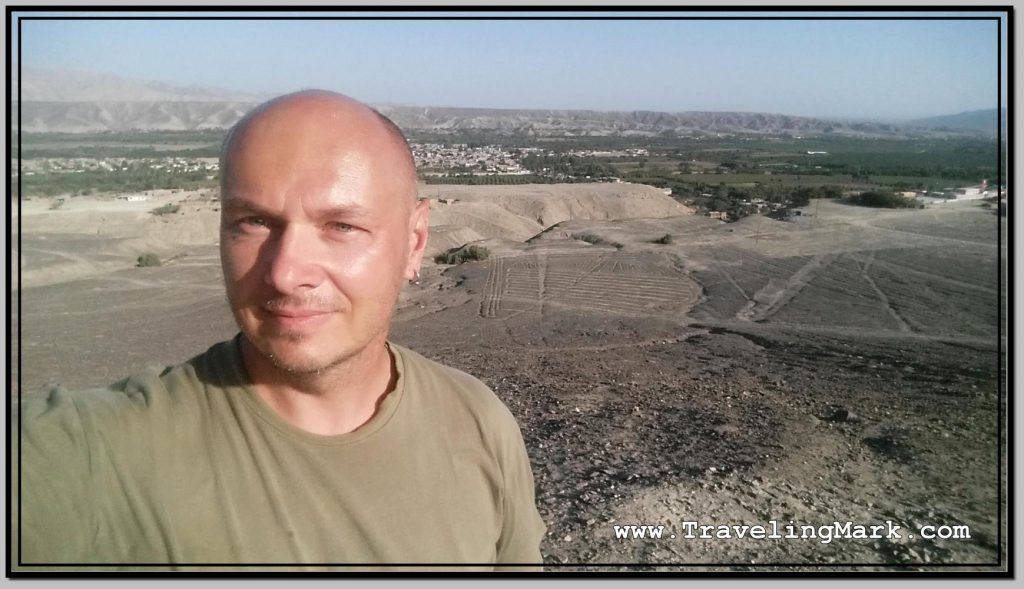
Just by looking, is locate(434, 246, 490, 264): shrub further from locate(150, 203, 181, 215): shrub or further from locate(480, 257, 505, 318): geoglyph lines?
locate(150, 203, 181, 215): shrub

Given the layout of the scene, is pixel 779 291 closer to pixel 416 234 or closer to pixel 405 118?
pixel 405 118

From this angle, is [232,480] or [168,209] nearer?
[232,480]

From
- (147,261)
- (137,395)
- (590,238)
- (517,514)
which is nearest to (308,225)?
(137,395)

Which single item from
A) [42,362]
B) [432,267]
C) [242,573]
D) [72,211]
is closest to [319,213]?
[242,573]

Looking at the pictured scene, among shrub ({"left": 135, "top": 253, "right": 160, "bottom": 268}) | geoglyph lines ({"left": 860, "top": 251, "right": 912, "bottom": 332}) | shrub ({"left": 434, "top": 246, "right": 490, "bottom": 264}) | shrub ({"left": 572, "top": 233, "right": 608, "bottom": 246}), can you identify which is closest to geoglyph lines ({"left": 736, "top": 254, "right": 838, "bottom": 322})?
geoglyph lines ({"left": 860, "top": 251, "right": 912, "bottom": 332})

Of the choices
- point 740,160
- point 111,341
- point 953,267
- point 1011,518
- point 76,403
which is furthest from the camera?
point 740,160

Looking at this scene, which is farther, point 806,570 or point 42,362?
point 42,362

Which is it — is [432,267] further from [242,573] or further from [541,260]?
[242,573]
